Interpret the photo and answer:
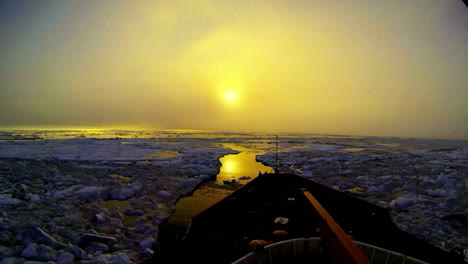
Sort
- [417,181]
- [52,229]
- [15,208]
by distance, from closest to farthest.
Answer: [52,229], [15,208], [417,181]

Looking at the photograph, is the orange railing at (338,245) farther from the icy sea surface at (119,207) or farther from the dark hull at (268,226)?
the icy sea surface at (119,207)

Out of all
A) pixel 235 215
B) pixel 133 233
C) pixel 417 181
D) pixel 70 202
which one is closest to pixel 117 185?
pixel 70 202

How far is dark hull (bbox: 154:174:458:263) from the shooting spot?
346 centimetres

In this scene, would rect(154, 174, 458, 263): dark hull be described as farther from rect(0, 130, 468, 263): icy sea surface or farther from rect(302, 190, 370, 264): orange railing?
rect(0, 130, 468, 263): icy sea surface

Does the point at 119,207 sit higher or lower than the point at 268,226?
lower

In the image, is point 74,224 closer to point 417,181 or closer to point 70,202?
point 70,202

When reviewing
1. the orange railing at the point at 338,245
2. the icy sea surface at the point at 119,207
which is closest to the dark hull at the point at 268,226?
the orange railing at the point at 338,245

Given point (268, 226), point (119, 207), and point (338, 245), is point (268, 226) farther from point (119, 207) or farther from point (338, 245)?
point (119, 207)

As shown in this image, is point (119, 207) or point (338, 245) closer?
point (338, 245)

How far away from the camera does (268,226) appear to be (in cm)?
448

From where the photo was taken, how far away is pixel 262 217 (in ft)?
16.1

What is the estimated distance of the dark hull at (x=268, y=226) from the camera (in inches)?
136

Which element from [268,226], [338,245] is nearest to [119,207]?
[268,226]

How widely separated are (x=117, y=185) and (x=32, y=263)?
4867 millimetres
